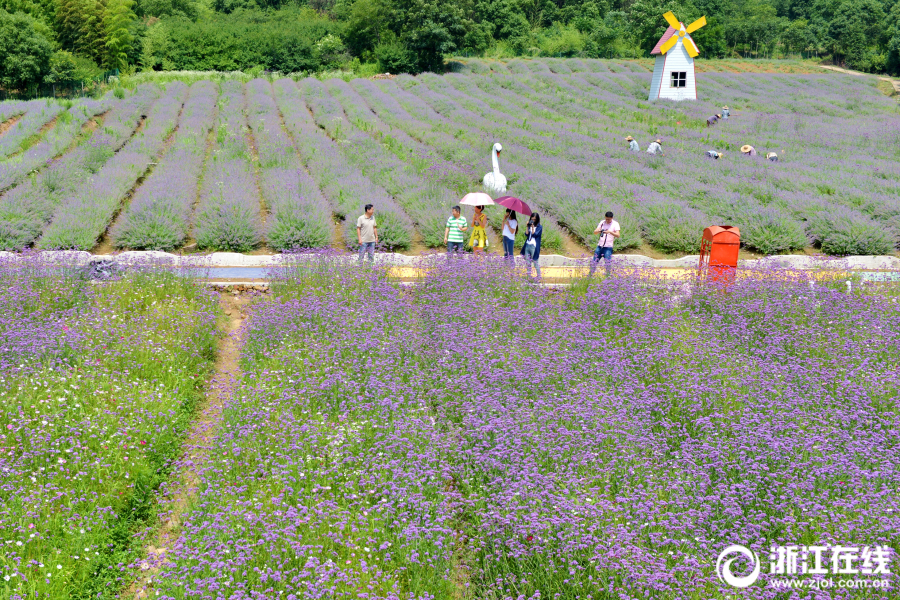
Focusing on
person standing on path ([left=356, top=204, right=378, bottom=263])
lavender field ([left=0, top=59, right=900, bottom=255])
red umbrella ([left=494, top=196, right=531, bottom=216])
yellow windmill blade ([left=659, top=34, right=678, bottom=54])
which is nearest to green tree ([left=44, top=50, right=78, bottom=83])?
lavender field ([left=0, top=59, right=900, bottom=255])

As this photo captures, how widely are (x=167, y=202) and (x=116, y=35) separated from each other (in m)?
36.4

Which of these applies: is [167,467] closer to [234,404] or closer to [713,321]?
[234,404]

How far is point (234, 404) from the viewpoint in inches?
261

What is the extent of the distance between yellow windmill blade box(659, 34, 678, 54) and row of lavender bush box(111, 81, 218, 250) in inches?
803

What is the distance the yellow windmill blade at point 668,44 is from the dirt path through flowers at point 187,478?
28961 millimetres

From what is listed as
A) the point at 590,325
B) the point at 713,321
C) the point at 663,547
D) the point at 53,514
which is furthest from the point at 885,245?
the point at 53,514

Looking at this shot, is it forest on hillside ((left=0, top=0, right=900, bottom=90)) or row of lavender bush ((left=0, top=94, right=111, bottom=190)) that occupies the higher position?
forest on hillside ((left=0, top=0, right=900, bottom=90))

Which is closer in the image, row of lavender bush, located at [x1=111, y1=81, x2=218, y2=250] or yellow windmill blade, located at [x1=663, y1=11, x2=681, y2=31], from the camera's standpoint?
row of lavender bush, located at [x1=111, y1=81, x2=218, y2=250]

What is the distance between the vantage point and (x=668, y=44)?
33.0 meters

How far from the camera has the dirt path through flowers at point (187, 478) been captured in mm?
5180

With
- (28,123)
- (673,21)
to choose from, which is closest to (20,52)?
(28,123)

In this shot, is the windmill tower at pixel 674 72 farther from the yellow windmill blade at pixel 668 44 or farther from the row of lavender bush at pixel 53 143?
the row of lavender bush at pixel 53 143

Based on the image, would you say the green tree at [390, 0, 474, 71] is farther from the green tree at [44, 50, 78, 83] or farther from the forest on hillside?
the green tree at [44, 50, 78, 83]

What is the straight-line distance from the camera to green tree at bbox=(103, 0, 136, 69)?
144 ft
